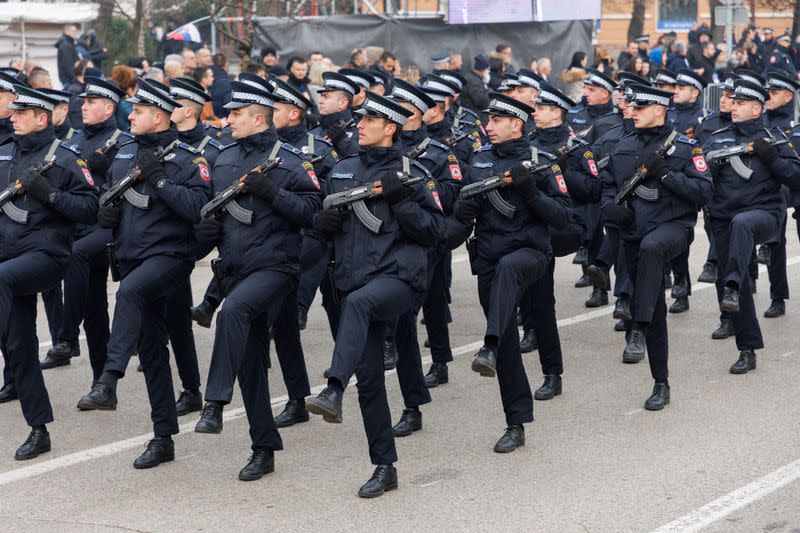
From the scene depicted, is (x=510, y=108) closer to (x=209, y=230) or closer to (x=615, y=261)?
(x=209, y=230)

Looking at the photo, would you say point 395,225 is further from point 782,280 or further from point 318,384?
point 782,280

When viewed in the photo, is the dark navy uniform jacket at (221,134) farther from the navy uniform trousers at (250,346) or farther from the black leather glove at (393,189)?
the black leather glove at (393,189)

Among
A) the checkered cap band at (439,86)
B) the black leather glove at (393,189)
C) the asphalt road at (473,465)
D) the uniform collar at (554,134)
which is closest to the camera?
the asphalt road at (473,465)

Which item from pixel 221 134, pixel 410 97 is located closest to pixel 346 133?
pixel 221 134

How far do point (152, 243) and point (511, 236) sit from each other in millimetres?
2047

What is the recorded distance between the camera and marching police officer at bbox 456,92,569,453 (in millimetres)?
7508

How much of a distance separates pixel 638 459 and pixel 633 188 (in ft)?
6.79

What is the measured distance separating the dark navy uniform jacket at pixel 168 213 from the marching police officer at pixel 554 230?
213 cm

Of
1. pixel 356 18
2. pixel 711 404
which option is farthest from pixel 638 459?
pixel 356 18

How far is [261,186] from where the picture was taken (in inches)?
278

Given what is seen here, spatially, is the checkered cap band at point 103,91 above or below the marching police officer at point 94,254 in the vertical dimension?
above

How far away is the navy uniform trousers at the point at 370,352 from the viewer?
6684 mm

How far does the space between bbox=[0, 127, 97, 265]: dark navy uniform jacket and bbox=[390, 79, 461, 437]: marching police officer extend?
6.34 feet

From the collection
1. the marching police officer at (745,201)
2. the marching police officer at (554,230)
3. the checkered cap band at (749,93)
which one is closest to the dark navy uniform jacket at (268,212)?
the marching police officer at (554,230)
